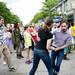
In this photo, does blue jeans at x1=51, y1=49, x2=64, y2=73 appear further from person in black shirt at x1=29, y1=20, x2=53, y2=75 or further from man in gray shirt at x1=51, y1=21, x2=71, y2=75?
→ person in black shirt at x1=29, y1=20, x2=53, y2=75

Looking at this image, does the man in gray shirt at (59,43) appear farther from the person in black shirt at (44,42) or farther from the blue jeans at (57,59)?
the person in black shirt at (44,42)

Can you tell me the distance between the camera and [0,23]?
12812 mm

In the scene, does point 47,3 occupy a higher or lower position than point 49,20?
lower

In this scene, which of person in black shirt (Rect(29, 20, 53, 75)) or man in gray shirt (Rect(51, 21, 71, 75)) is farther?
man in gray shirt (Rect(51, 21, 71, 75))

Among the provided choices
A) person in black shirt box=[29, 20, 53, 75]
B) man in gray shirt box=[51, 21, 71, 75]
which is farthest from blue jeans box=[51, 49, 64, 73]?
person in black shirt box=[29, 20, 53, 75]

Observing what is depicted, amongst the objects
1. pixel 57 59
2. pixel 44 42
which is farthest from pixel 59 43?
pixel 44 42

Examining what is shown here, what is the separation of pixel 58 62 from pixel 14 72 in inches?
112

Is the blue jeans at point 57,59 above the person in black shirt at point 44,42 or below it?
below

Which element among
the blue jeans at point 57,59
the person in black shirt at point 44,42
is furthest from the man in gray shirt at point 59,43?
the person in black shirt at point 44,42

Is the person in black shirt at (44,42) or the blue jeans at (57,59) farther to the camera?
the blue jeans at (57,59)

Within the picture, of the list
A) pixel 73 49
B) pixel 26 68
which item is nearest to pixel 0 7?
pixel 73 49

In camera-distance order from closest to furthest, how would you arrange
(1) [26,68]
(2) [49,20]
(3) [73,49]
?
(2) [49,20] → (1) [26,68] → (3) [73,49]

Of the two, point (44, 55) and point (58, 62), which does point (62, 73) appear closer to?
point (58, 62)

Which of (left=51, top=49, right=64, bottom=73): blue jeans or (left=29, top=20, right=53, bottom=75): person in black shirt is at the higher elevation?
(left=29, top=20, right=53, bottom=75): person in black shirt
